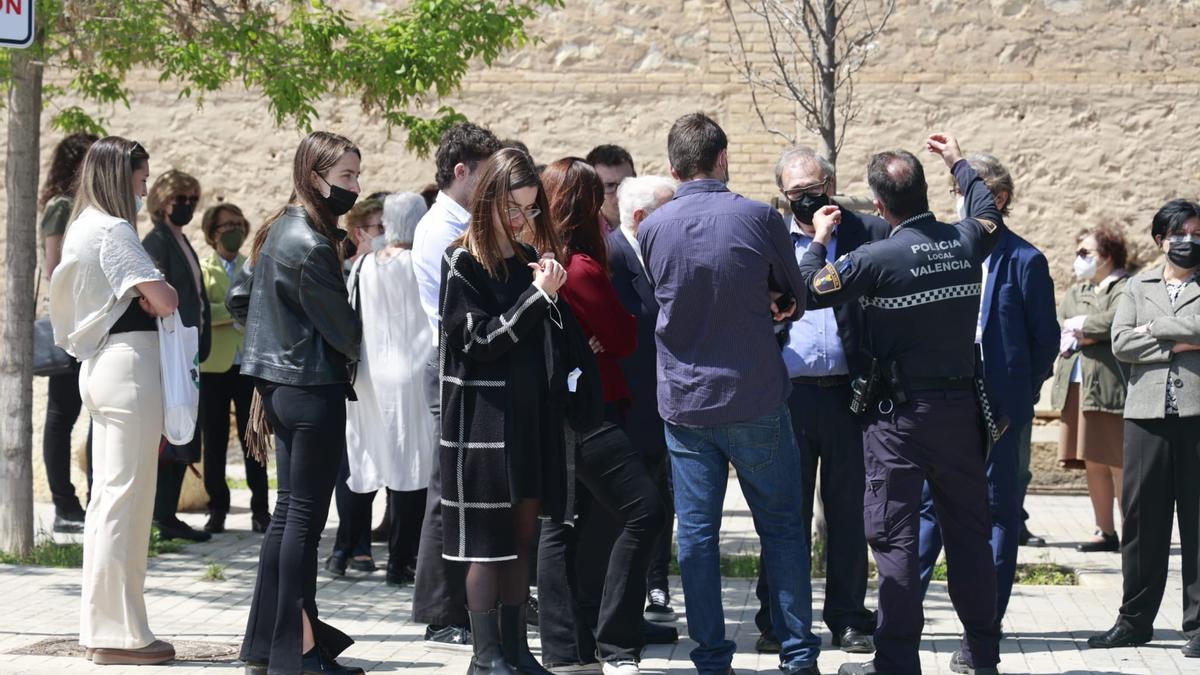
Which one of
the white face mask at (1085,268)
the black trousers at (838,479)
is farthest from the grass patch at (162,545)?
the white face mask at (1085,268)

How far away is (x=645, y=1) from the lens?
484 inches

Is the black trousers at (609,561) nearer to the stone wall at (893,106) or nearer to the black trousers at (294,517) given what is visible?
the black trousers at (294,517)

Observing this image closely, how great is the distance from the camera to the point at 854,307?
19.7 ft

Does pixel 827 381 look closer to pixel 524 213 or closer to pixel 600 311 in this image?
pixel 600 311

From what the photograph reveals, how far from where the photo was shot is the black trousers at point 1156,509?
6348mm

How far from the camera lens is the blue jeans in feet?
17.9

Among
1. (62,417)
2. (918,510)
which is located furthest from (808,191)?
(62,417)

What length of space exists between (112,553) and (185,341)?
33.1 inches

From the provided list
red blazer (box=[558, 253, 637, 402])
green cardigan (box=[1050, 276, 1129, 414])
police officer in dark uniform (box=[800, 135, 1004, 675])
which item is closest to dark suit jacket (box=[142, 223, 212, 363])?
red blazer (box=[558, 253, 637, 402])

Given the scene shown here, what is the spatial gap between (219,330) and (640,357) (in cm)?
379

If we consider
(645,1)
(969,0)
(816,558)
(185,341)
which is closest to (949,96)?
(969,0)

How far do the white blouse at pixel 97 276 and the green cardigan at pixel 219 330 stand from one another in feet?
10.1

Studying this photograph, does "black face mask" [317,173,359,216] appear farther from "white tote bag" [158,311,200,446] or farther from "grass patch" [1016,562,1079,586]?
"grass patch" [1016,562,1079,586]

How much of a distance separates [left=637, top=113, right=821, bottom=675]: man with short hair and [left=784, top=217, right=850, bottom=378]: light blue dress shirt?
24.2 inches
